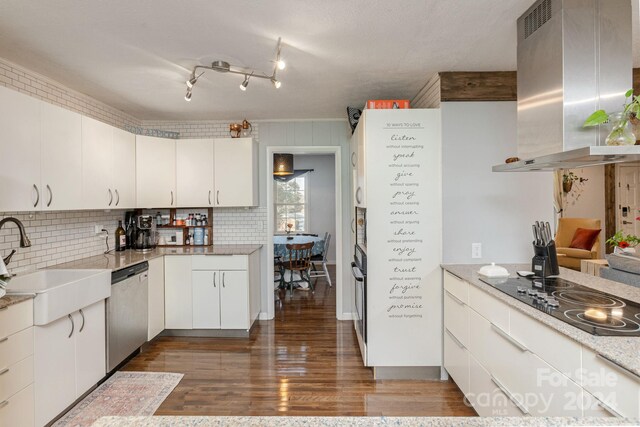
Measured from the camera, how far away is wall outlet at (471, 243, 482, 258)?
111 inches

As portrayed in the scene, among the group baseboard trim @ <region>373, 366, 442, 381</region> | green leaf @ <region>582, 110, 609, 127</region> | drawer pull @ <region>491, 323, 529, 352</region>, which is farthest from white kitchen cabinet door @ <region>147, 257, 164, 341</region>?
green leaf @ <region>582, 110, 609, 127</region>

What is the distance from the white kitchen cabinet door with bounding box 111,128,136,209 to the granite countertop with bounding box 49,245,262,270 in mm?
534

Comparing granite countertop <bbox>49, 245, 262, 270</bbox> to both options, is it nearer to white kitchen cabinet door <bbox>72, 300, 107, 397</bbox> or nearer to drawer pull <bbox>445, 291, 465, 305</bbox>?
white kitchen cabinet door <bbox>72, 300, 107, 397</bbox>

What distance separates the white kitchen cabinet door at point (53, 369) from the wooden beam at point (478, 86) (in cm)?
336

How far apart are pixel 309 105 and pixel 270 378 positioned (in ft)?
9.07

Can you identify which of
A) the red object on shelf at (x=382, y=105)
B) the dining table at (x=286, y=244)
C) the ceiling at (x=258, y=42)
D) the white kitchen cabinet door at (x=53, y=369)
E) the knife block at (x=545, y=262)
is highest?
the ceiling at (x=258, y=42)

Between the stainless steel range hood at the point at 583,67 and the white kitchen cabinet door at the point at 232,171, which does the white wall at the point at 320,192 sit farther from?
the stainless steel range hood at the point at 583,67

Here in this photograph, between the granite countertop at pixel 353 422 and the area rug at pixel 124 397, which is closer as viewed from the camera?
the granite countertop at pixel 353 422

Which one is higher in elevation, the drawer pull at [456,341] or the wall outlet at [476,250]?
the wall outlet at [476,250]

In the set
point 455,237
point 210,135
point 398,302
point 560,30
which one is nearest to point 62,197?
point 210,135

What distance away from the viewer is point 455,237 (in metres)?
2.82

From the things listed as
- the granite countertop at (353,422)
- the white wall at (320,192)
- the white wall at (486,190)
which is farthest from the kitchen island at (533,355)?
the white wall at (320,192)

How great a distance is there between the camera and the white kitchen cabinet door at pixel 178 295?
3670 millimetres

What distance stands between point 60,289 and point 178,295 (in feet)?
5.12
